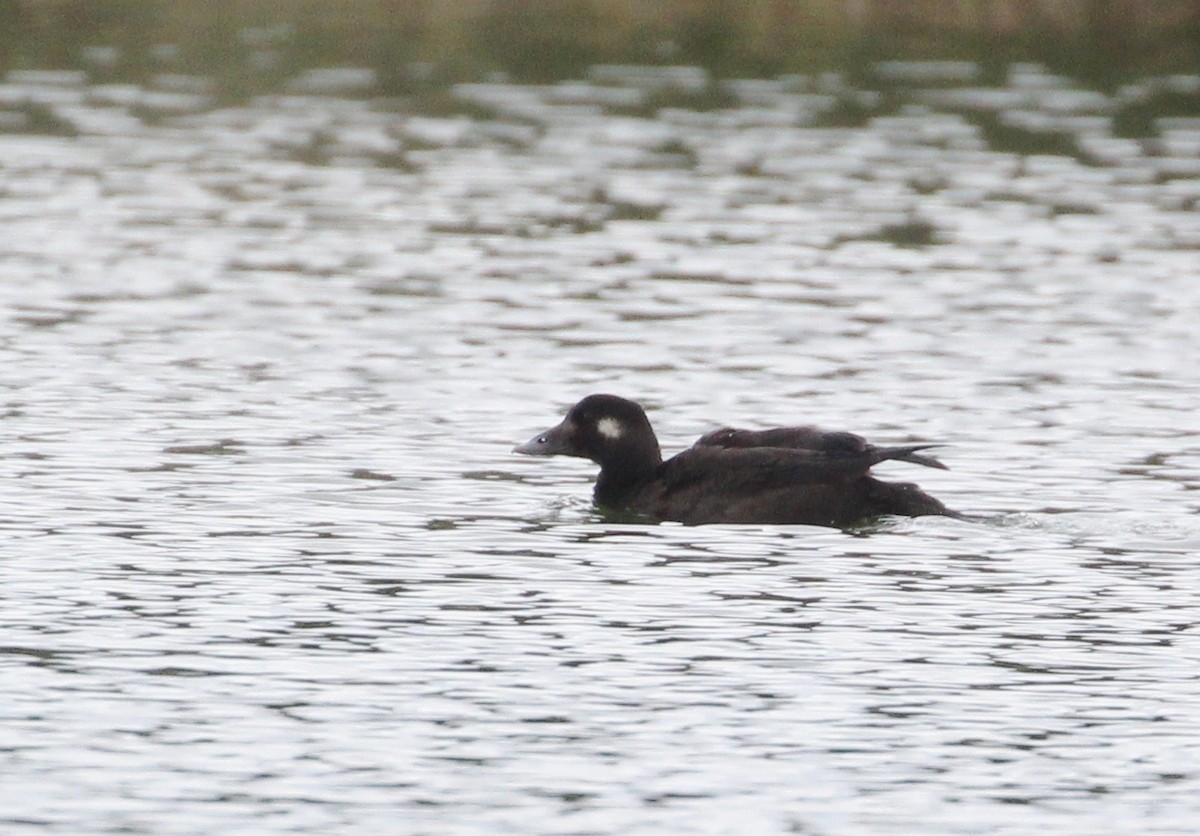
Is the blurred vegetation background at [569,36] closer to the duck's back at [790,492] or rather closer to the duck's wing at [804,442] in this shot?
the duck's wing at [804,442]

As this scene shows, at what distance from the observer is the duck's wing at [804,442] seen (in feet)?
43.8

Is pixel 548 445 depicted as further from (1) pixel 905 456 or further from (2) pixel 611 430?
(1) pixel 905 456

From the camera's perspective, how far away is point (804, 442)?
537 inches

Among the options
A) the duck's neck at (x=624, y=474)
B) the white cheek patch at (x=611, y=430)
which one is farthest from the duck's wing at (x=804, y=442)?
the white cheek patch at (x=611, y=430)

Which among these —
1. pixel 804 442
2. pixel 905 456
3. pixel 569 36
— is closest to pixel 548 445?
pixel 804 442

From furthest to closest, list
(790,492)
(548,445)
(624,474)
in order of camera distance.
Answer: (548,445) → (624,474) → (790,492)

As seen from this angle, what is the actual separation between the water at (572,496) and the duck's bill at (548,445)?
245 millimetres

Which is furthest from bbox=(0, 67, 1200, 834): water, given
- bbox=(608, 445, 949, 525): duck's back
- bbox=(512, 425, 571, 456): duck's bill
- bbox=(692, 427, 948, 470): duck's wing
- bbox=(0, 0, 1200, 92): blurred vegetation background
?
bbox=(0, 0, 1200, 92): blurred vegetation background

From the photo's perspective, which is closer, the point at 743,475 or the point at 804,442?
the point at 743,475

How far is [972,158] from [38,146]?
31.7 ft

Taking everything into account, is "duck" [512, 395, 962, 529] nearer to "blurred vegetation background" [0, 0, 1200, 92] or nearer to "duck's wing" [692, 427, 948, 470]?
"duck's wing" [692, 427, 948, 470]

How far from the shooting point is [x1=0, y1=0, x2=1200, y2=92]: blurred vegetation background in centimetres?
3553

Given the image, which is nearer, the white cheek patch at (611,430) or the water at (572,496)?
the water at (572,496)

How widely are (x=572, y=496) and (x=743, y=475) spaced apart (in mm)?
1204
